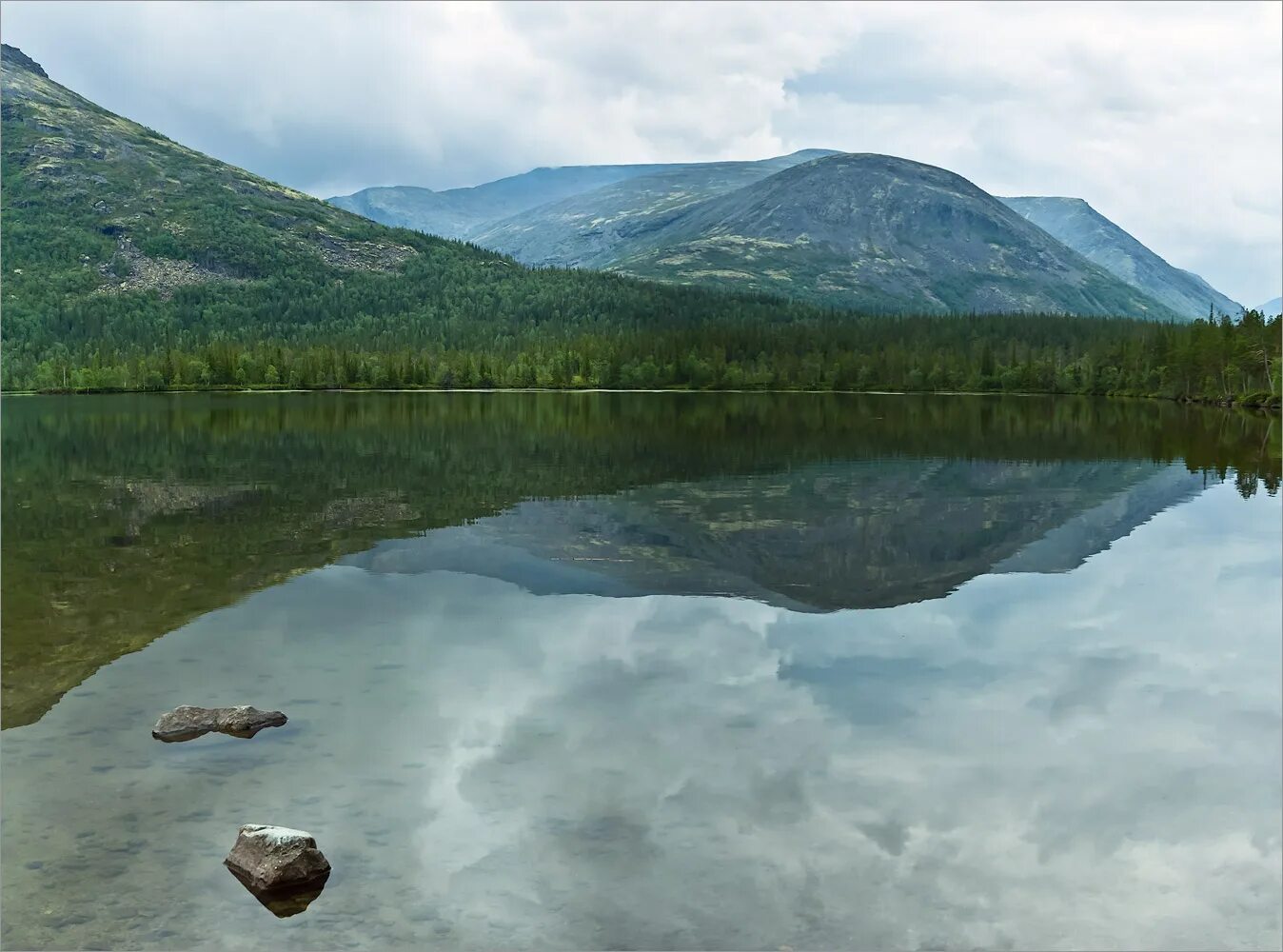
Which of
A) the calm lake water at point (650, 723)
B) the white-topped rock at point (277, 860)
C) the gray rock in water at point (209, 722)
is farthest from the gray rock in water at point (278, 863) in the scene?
the gray rock in water at point (209, 722)

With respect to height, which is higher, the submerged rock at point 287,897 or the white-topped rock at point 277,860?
the white-topped rock at point 277,860

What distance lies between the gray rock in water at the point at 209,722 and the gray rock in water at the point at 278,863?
5771mm

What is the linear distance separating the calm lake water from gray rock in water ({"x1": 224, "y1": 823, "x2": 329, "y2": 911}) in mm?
Answer: 345

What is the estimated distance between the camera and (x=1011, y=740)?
21.8m

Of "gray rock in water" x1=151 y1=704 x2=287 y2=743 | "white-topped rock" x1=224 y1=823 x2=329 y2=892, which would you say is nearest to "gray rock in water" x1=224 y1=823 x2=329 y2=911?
"white-topped rock" x1=224 y1=823 x2=329 y2=892

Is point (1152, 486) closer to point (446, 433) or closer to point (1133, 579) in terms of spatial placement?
point (1133, 579)

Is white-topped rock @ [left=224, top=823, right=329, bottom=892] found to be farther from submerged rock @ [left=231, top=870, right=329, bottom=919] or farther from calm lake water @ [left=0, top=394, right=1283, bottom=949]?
calm lake water @ [left=0, top=394, right=1283, bottom=949]

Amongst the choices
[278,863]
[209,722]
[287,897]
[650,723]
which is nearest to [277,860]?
[278,863]

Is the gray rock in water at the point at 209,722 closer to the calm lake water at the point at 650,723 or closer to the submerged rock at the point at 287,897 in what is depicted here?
the calm lake water at the point at 650,723

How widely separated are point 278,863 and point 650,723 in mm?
8896

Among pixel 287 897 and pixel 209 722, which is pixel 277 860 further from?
pixel 209 722

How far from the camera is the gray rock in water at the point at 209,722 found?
21.1 m

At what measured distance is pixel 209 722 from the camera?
2139 centimetres

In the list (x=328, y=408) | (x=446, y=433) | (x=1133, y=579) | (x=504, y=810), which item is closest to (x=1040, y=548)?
(x=1133, y=579)
